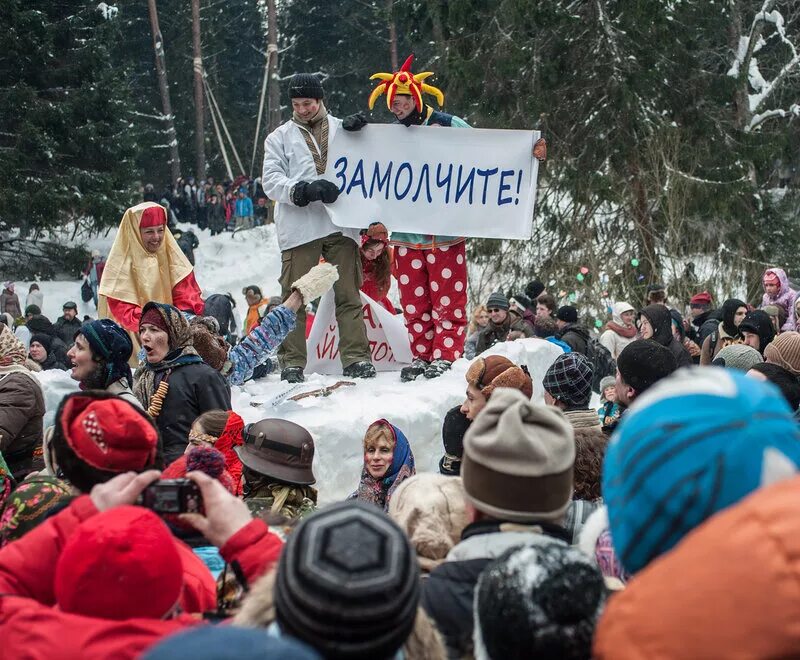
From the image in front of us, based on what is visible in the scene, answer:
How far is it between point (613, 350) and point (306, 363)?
3.47 m

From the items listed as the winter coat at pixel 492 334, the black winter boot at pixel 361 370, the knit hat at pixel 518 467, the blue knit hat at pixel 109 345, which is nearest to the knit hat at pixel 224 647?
the knit hat at pixel 518 467

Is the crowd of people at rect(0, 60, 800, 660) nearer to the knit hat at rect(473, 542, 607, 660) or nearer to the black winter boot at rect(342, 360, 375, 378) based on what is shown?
the knit hat at rect(473, 542, 607, 660)

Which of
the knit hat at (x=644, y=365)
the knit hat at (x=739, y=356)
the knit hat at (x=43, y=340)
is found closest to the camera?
the knit hat at (x=644, y=365)

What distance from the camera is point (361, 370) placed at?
7.09 meters

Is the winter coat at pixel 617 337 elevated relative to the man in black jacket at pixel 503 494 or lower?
lower

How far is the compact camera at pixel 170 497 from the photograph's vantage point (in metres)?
2.29

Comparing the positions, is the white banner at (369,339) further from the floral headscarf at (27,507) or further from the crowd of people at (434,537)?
Answer: the floral headscarf at (27,507)

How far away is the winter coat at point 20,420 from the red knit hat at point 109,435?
6.48 feet

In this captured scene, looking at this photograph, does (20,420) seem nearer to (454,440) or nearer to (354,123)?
(454,440)

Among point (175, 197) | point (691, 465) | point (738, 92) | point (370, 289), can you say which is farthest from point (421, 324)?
point (175, 197)

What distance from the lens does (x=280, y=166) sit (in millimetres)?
7004

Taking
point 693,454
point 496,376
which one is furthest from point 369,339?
point 693,454

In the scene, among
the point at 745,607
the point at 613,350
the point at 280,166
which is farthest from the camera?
the point at 613,350

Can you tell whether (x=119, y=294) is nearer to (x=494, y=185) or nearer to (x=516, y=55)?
(x=494, y=185)
